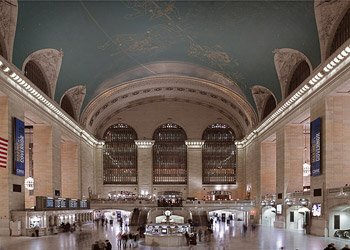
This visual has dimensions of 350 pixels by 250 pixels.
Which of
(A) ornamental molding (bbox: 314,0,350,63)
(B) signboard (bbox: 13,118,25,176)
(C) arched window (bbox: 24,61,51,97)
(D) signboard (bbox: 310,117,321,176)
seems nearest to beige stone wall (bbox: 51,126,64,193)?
(C) arched window (bbox: 24,61,51,97)

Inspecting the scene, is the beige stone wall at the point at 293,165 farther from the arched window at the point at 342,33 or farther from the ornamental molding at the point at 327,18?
the arched window at the point at 342,33

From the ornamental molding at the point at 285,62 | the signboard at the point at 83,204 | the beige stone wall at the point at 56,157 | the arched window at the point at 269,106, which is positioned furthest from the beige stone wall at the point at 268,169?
the beige stone wall at the point at 56,157

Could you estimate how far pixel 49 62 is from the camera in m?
30.1

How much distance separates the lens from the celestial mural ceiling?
80.0 ft

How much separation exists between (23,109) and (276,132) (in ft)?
57.6

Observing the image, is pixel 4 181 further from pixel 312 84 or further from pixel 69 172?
pixel 69 172

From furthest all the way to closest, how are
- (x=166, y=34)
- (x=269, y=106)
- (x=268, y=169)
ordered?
(x=268, y=169) → (x=269, y=106) → (x=166, y=34)

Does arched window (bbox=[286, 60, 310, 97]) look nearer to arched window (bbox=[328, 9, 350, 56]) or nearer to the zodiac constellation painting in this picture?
the zodiac constellation painting

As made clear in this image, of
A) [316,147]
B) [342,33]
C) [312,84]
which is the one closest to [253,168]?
[316,147]

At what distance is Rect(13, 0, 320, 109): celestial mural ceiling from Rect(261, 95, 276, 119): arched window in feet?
7.78

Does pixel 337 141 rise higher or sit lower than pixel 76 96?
lower

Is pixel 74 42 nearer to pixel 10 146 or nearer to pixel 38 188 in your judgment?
pixel 10 146

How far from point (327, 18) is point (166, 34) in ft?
32.8

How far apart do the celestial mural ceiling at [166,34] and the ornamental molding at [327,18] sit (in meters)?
0.34
